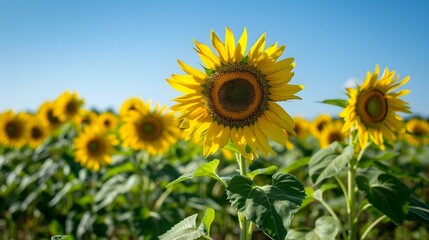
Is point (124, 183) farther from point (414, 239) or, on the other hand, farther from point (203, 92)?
point (414, 239)

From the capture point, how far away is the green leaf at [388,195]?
2721 millimetres

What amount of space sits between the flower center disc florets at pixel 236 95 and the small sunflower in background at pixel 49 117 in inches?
221

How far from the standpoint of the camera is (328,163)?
9.43ft

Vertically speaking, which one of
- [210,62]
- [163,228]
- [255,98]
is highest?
[210,62]

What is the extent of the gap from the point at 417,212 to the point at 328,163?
65 centimetres

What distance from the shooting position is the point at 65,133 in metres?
6.59

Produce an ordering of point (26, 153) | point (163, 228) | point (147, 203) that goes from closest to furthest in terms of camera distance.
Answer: point (163, 228) → point (147, 203) → point (26, 153)

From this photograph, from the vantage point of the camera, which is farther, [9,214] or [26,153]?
[26,153]

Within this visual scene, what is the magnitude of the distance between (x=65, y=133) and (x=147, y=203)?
258 centimetres

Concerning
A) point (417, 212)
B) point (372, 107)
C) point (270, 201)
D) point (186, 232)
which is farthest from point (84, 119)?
point (270, 201)

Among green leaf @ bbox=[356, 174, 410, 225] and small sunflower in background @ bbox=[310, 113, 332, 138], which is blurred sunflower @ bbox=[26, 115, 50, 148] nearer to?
small sunflower in background @ bbox=[310, 113, 332, 138]

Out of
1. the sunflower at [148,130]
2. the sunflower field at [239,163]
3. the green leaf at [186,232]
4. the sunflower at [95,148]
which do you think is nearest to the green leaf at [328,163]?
the sunflower field at [239,163]

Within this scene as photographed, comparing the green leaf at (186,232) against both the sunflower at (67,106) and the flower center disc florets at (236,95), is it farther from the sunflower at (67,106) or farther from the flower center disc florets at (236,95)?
the sunflower at (67,106)

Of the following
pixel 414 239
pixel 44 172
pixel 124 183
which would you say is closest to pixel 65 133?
pixel 44 172
